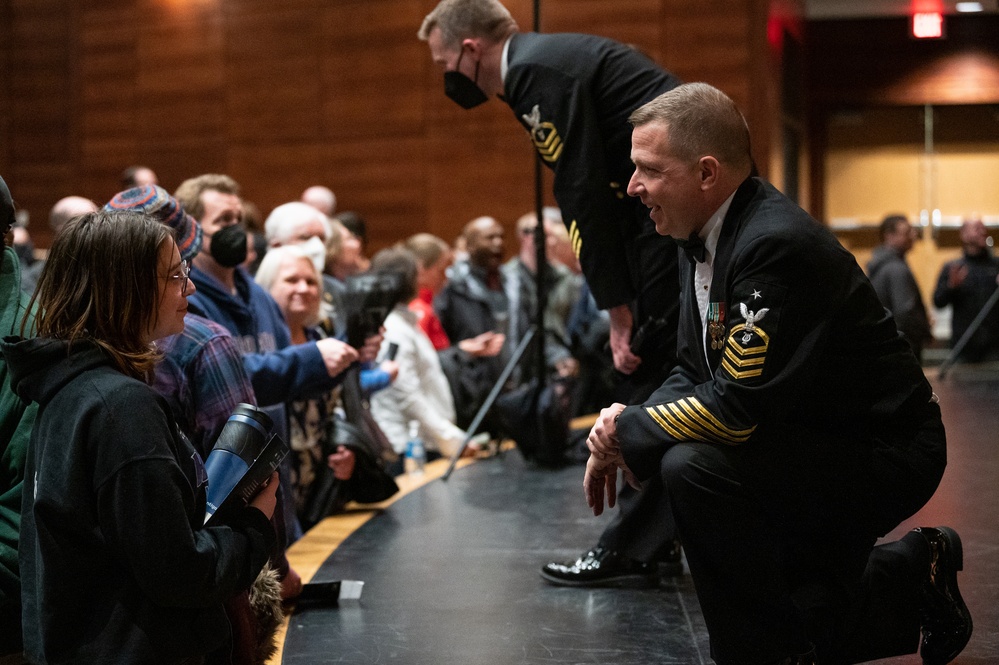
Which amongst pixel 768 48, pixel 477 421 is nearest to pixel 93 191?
pixel 768 48

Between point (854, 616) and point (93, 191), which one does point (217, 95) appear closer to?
point (93, 191)

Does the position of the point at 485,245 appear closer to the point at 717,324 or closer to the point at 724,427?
the point at 717,324

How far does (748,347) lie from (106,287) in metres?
1.06

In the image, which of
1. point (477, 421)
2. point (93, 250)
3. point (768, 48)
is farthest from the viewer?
point (768, 48)

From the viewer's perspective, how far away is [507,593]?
2895 mm

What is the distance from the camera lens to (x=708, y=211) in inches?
84.0

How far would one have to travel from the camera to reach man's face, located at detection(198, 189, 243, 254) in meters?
3.26

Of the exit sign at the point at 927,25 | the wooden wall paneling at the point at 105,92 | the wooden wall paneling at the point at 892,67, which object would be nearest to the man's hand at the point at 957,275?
the exit sign at the point at 927,25

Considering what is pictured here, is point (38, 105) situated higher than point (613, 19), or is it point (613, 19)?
point (613, 19)

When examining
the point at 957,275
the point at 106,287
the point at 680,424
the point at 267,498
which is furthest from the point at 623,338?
the point at 957,275

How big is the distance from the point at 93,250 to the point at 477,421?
3.17 metres

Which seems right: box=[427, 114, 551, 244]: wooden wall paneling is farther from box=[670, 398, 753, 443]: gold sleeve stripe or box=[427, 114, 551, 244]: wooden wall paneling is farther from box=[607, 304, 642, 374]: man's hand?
box=[670, 398, 753, 443]: gold sleeve stripe

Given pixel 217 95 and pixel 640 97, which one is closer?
pixel 640 97

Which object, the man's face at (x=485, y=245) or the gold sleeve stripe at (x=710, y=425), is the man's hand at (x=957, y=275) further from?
the gold sleeve stripe at (x=710, y=425)
